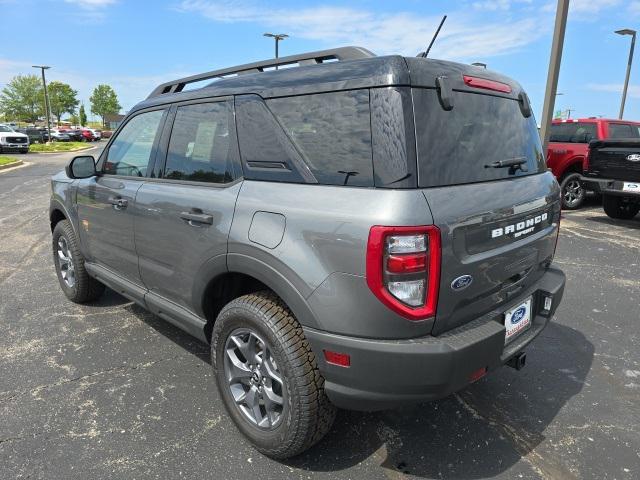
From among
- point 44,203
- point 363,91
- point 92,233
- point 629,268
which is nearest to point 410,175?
point 363,91

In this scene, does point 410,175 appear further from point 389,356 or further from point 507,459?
point 507,459

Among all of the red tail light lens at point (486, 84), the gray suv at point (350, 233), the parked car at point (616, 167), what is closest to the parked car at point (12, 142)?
the parked car at point (616, 167)

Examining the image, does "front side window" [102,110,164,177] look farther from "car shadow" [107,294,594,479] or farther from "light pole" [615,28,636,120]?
"light pole" [615,28,636,120]

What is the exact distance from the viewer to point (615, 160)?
7.86 m

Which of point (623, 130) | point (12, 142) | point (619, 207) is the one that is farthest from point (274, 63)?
point (12, 142)

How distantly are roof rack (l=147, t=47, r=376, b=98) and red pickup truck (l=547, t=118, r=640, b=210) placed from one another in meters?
8.42

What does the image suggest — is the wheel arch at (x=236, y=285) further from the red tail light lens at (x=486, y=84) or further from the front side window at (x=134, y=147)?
the red tail light lens at (x=486, y=84)

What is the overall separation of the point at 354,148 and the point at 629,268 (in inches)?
204

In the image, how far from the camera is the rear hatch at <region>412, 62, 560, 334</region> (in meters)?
1.97

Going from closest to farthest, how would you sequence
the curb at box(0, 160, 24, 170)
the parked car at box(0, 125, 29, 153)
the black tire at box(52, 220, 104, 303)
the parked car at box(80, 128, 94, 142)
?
1. the black tire at box(52, 220, 104, 303)
2. the curb at box(0, 160, 24, 170)
3. the parked car at box(0, 125, 29, 153)
4. the parked car at box(80, 128, 94, 142)

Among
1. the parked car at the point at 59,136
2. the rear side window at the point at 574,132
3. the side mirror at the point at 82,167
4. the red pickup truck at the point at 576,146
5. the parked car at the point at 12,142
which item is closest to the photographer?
the side mirror at the point at 82,167

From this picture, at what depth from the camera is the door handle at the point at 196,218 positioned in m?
2.49

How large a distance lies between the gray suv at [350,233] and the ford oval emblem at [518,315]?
0.01m

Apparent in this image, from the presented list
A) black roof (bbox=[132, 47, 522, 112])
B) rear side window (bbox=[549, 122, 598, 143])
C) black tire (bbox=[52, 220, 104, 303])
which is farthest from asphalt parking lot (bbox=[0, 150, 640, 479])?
rear side window (bbox=[549, 122, 598, 143])
